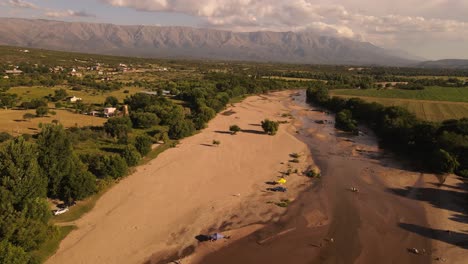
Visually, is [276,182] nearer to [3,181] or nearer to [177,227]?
[177,227]

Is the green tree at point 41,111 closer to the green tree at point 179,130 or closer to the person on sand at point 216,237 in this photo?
the green tree at point 179,130

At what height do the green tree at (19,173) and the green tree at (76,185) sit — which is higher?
the green tree at (19,173)

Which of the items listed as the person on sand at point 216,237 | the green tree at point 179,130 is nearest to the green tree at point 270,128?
the green tree at point 179,130

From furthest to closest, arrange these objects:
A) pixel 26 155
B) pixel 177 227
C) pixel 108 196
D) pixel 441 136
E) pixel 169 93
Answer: pixel 169 93, pixel 441 136, pixel 108 196, pixel 177 227, pixel 26 155

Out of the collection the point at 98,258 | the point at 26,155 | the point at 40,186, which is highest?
the point at 26,155

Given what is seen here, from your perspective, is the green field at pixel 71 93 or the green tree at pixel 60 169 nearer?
the green tree at pixel 60 169

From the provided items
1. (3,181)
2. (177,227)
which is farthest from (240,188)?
(3,181)

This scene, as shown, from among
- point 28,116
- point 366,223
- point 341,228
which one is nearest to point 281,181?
point 341,228
